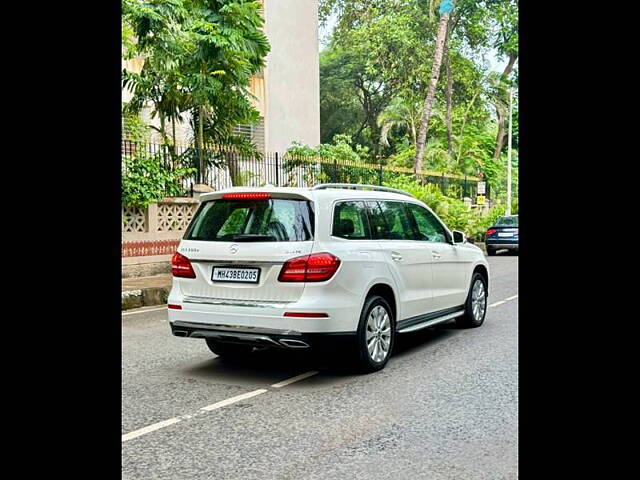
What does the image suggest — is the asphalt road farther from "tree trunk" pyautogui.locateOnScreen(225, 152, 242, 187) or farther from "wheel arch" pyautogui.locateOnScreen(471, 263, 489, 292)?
"tree trunk" pyautogui.locateOnScreen(225, 152, 242, 187)

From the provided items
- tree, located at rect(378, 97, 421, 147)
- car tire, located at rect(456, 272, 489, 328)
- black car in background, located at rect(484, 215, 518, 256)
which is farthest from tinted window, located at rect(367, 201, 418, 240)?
tree, located at rect(378, 97, 421, 147)

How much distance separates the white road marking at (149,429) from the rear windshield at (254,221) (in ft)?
6.03

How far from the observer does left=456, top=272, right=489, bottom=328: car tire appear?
8953 millimetres

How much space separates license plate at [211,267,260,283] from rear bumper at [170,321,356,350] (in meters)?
0.42

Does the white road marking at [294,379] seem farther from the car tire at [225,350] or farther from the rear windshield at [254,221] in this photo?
the rear windshield at [254,221]

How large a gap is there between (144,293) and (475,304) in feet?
17.9

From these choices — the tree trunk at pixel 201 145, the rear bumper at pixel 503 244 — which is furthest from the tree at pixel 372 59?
the tree trunk at pixel 201 145

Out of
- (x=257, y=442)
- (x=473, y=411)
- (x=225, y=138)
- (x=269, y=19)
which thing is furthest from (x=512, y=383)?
(x=269, y=19)

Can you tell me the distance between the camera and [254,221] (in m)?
6.39

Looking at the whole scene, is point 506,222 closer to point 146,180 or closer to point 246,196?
point 146,180

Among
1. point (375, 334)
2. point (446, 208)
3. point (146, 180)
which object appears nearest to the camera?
point (375, 334)

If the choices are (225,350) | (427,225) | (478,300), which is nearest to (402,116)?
(478,300)

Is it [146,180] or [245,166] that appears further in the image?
[245,166]
